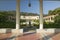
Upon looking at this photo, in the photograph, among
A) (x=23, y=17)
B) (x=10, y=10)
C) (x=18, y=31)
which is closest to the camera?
(x=18, y=31)

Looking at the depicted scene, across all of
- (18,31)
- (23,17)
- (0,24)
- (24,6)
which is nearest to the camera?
(18,31)

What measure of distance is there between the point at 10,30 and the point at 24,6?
12.4 metres

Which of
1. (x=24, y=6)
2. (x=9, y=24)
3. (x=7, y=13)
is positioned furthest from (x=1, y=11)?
(x=9, y=24)

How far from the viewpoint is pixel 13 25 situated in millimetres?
19016

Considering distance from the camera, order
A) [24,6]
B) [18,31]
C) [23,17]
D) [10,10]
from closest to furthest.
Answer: [18,31]
[24,6]
[10,10]
[23,17]

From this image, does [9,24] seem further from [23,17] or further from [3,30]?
[23,17]

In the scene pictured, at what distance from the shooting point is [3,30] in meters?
16.7

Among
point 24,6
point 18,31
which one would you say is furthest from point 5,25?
point 24,6

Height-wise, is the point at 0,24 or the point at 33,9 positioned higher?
the point at 33,9

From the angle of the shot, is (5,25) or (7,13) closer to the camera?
(5,25)

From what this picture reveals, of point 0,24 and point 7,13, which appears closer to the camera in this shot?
point 0,24

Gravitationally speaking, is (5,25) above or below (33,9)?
below

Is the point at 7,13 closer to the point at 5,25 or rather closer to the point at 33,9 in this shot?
the point at 33,9

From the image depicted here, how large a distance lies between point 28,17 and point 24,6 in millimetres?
6461
